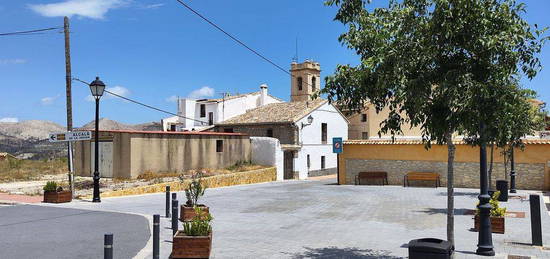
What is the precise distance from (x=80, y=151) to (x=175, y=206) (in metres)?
18.2

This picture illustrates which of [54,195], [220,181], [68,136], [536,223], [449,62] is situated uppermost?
[449,62]

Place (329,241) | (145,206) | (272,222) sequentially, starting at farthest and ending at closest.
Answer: (145,206)
(272,222)
(329,241)

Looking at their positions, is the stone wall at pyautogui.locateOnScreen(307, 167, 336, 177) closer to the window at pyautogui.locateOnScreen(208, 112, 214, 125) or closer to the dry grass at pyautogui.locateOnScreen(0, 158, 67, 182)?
the window at pyautogui.locateOnScreen(208, 112, 214, 125)

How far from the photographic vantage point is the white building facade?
46.7 meters

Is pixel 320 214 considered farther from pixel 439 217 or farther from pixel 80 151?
pixel 80 151

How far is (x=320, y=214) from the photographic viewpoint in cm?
1432

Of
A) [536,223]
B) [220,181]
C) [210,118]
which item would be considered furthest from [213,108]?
[536,223]

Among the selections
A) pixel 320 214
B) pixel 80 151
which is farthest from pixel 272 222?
pixel 80 151

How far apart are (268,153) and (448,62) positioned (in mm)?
27335

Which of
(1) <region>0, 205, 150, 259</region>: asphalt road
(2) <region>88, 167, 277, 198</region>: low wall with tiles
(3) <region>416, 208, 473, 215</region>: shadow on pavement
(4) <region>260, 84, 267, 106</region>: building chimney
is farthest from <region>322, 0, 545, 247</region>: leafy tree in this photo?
(4) <region>260, 84, 267, 106</region>: building chimney

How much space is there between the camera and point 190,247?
309 inches

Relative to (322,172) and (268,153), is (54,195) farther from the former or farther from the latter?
(322,172)

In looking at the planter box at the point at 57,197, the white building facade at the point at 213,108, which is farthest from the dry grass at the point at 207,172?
the white building facade at the point at 213,108

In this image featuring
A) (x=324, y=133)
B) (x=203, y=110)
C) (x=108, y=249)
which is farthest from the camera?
(x=203, y=110)
